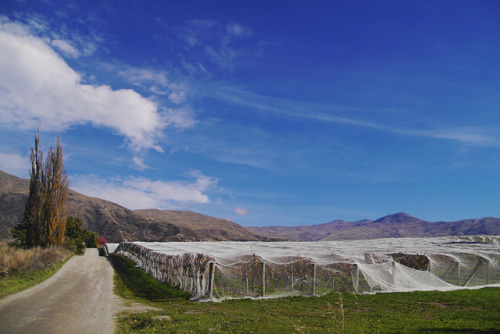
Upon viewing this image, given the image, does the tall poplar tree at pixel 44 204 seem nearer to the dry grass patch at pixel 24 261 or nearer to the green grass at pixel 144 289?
the dry grass patch at pixel 24 261

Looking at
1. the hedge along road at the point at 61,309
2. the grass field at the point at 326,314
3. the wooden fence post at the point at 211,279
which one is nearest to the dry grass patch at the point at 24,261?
Answer: the hedge along road at the point at 61,309

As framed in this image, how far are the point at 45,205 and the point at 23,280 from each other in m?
15.7

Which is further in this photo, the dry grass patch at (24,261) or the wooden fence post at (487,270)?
the wooden fence post at (487,270)

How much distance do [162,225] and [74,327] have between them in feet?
422

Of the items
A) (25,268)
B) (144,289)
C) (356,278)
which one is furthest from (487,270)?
(25,268)

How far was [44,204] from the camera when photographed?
35.4m

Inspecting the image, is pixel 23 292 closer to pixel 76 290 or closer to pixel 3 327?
pixel 76 290

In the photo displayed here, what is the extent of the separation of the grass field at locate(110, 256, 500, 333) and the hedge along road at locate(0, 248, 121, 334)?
113 cm

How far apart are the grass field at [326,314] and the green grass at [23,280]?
16.7 feet

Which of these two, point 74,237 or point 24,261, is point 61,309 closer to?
point 24,261

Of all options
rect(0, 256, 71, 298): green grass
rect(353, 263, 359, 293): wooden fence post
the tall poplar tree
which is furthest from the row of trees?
rect(353, 263, 359, 293): wooden fence post

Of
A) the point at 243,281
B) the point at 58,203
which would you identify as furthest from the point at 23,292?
the point at 58,203

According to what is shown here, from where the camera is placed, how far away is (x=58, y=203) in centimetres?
3681

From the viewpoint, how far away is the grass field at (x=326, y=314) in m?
11.6
